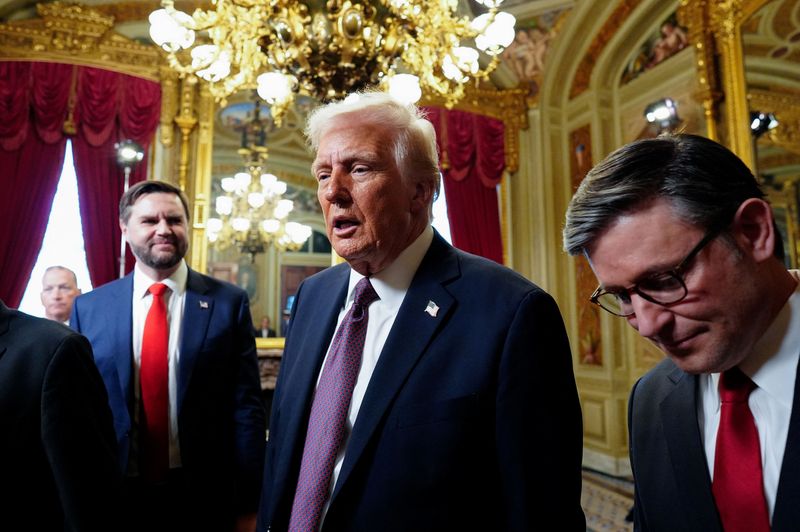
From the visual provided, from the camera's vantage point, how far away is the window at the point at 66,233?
17.5 ft

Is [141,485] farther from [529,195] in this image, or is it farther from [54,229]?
[529,195]

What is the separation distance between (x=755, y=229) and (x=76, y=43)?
21.0 ft

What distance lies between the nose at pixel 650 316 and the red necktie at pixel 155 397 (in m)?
1.81

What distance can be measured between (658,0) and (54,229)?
6668 mm

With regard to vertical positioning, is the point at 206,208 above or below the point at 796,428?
above

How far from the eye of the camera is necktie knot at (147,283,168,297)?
2.22 meters

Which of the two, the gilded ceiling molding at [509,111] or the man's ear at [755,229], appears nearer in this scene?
the man's ear at [755,229]

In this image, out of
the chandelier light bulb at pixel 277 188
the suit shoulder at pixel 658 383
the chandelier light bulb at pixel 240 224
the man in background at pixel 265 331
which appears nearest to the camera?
the suit shoulder at pixel 658 383

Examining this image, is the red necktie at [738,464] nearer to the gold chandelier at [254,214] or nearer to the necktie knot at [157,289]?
the necktie knot at [157,289]

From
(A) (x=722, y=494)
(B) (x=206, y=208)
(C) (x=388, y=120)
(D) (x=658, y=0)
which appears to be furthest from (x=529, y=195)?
(A) (x=722, y=494)

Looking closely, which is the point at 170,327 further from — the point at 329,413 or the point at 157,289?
the point at 329,413

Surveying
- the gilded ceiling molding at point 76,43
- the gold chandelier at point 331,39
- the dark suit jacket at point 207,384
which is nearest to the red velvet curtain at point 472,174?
the gold chandelier at point 331,39

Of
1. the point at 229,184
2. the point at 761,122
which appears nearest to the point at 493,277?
the point at 761,122

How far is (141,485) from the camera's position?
199 cm
